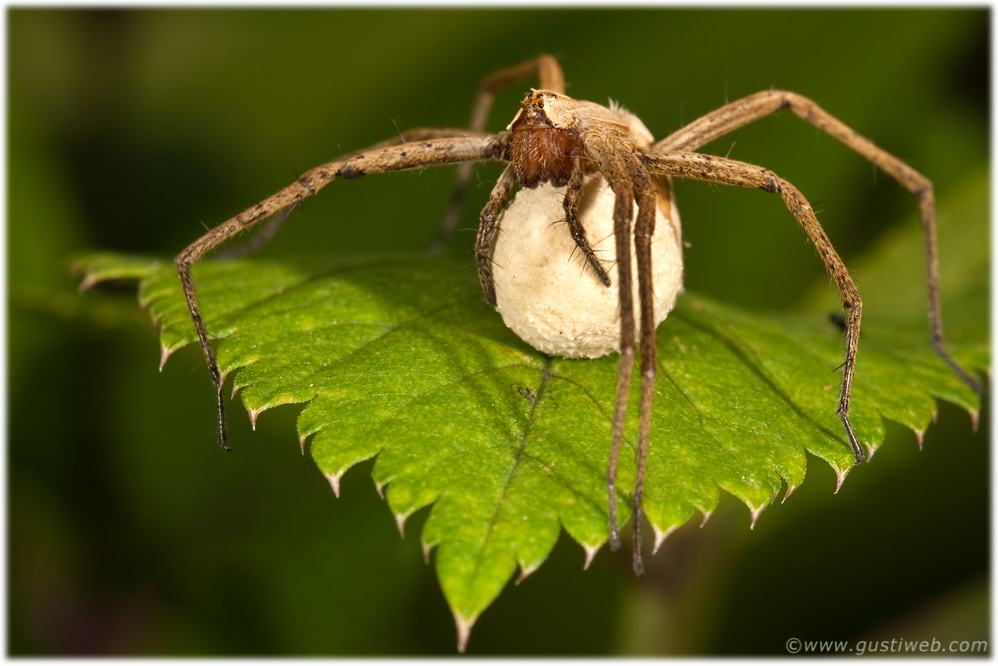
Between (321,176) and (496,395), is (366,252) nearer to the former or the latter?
(321,176)

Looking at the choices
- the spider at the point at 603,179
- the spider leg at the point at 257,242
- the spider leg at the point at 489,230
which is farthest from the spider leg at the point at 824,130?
the spider leg at the point at 257,242

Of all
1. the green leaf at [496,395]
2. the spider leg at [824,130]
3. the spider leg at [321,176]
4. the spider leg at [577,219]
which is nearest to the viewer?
the green leaf at [496,395]

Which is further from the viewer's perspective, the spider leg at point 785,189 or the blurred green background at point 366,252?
the blurred green background at point 366,252

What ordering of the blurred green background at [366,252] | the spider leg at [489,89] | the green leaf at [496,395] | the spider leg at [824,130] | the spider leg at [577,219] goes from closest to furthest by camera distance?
the green leaf at [496,395], the spider leg at [577,219], the spider leg at [824,130], the spider leg at [489,89], the blurred green background at [366,252]

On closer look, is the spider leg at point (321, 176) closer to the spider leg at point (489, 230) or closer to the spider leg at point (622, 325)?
the spider leg at point (489, 230)

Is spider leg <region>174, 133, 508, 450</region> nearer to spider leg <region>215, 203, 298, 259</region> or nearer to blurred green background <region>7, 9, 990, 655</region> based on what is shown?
blurred green background <region>7, 9, 990, 655</region>

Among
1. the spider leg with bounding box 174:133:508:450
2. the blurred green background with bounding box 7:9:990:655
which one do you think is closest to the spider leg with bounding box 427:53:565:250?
the blurred green background with bounding box 7:9:990:655

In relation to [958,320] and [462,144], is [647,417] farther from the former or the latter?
[958,320]

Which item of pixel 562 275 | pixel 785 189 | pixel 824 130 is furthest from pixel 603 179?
pixel 824 130
